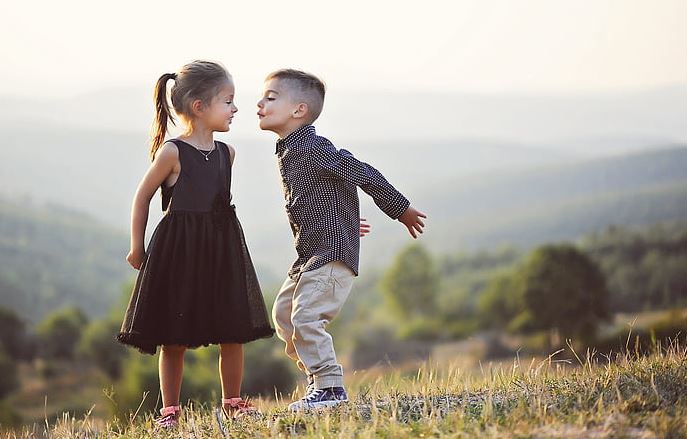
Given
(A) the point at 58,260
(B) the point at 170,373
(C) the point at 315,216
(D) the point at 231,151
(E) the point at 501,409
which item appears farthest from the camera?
(A) the point at 58,260

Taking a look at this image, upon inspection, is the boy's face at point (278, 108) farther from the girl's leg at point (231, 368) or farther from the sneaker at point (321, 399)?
the sneaker at point (321, 399)

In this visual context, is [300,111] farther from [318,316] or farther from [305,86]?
[318,316]

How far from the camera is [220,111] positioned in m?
4.82

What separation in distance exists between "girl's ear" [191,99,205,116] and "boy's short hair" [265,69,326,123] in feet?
1.13

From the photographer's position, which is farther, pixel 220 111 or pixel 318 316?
pixel 220 111

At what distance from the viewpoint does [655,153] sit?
41.2 meters

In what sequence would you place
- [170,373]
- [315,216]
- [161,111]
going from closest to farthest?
1. [315,216]
2. [170,373]
3. [161,111]

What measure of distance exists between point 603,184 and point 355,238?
129 feet

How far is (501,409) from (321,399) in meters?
0.87

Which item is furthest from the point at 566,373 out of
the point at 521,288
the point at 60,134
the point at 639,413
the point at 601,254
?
the point at 60,134

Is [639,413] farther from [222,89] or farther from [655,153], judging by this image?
[655,153]

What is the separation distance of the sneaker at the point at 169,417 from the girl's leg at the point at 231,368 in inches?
9.6

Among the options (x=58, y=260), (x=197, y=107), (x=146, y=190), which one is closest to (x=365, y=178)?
(x=197, y=107)

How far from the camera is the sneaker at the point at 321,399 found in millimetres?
4504
